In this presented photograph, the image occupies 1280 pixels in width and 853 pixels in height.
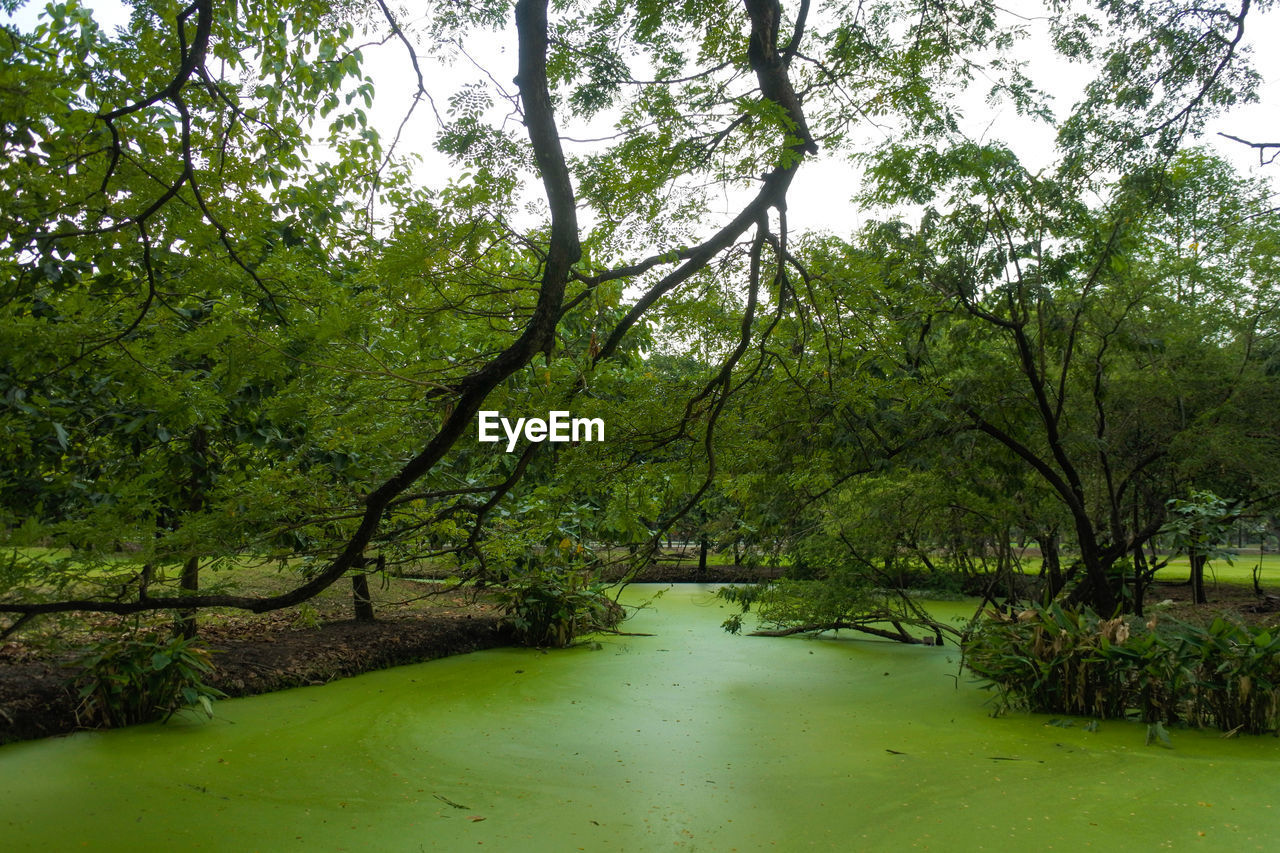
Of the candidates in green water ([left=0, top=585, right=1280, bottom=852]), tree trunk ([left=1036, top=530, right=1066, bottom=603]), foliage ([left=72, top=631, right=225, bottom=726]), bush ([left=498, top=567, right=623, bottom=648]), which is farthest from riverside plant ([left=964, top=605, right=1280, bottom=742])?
foliage ([left=72, top=631, right=225, bottom=726])

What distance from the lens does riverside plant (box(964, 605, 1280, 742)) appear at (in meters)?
3.65

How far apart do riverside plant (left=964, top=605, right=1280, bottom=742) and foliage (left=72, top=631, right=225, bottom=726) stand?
3875 mm

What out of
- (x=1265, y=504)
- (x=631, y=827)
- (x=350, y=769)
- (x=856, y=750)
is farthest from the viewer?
(x=1265, y=504)

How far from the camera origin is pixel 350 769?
3.14 m

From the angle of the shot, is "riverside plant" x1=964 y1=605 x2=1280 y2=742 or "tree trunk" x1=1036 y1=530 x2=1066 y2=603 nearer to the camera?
"riverside plant" x1=964 y1=605 x2=1280 y2=742

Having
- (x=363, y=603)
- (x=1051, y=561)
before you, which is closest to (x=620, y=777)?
(x=363, y=603)

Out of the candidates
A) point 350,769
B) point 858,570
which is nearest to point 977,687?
point 858,570

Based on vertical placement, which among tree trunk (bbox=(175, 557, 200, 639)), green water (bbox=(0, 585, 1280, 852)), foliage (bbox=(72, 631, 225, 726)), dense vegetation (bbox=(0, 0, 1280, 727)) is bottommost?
green water (bbox=(0, 585, 1280, 852))

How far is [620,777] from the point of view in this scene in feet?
10.4

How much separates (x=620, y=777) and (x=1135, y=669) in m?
2.55

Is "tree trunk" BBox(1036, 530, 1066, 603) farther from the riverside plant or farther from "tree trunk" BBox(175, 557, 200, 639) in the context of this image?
"tree trunk" BBox(175, 557, 200, 639)

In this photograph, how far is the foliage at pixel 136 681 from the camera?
3.40 metres

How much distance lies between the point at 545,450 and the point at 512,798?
130cm

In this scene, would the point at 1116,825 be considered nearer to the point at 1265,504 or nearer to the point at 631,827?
the point at 631,827
